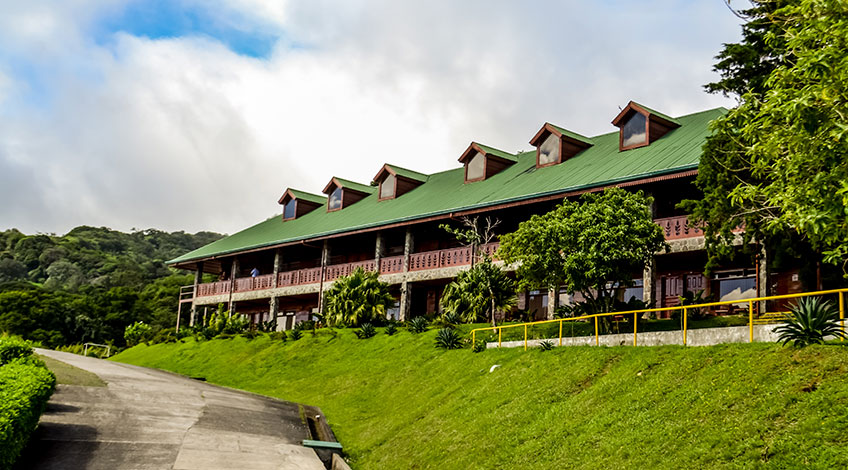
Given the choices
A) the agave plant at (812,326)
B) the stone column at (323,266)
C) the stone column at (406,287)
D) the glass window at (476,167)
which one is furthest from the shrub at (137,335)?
the agave plant at (812,326)

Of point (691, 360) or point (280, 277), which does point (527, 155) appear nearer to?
point (280, 277)

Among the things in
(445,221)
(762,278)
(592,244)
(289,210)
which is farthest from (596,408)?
Answer: (289,210)

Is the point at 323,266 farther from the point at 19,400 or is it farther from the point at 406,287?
the point at 19,400

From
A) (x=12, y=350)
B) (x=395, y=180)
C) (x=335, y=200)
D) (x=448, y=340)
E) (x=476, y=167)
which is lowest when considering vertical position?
(x=12, y=350)

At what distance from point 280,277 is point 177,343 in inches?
268

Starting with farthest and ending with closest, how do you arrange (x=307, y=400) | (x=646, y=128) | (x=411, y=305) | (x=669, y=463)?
(x=411, y=305), (x=646, y=128), (x=307, y=400), (x=669, y=463)

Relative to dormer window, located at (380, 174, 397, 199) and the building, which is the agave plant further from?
dormer window, located at (380, 174, 397, 199)

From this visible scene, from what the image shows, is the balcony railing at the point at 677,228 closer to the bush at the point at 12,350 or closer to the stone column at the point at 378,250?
the stone column at the point at 378,250

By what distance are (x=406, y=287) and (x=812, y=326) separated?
25.4 m

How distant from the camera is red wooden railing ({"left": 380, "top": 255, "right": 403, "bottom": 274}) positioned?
133 feet

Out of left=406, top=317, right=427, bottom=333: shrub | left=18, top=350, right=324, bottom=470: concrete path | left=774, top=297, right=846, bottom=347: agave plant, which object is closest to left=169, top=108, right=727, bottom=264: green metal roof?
left=406, top=317, right=427, bottom=333: shrub

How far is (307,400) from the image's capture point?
2734 centimetres

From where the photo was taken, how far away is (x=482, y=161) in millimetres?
41906

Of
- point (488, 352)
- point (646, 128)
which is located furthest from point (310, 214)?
point (488, 352)
